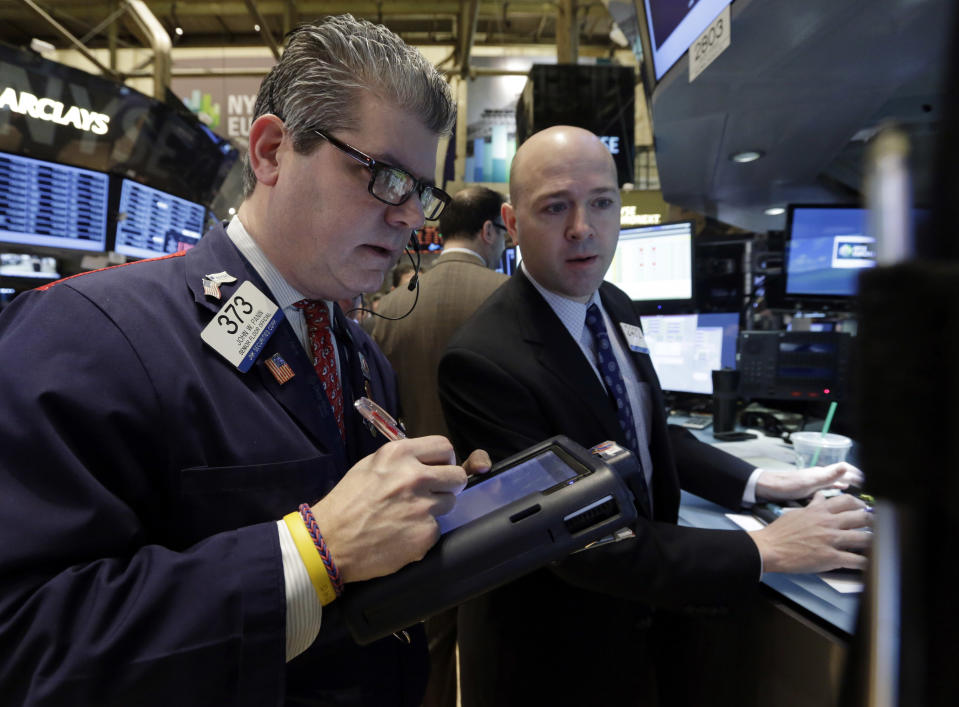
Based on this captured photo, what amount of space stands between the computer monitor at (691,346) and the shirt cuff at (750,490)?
0.92m

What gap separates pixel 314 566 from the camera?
26.3 inches

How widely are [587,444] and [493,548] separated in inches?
24.8

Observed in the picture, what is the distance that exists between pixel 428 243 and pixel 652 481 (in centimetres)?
478

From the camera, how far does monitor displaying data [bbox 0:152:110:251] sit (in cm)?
325

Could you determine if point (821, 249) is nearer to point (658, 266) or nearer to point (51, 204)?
point (658, 266)

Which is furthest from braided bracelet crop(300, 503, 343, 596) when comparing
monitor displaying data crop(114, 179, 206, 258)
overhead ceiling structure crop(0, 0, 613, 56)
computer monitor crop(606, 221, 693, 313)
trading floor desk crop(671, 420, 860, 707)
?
overhead ceiling structure crop(0, 0, 613, 56)

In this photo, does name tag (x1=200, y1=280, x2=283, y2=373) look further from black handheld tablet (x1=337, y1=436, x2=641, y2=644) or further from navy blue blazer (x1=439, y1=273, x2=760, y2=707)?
navy blue blazer (x1=439, y1=273, x2=760, y2=707)

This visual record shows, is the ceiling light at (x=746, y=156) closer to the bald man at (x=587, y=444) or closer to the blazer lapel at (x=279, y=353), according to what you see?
the bald man at (x=587, y=444)

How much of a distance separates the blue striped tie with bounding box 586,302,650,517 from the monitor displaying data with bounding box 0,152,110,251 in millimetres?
3468

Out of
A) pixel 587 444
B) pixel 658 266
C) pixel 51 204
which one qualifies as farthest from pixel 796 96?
pixel 51 204

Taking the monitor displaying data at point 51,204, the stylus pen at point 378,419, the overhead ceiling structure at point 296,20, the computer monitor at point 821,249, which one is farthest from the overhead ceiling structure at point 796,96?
the overhead ceiling structure at point 296,20

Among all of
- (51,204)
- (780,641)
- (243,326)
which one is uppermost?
(51,204)

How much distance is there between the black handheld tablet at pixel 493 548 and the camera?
671mm

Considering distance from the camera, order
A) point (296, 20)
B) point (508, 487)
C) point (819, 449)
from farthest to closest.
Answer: point (296, 20), point (819, 449), point (508, 487)
